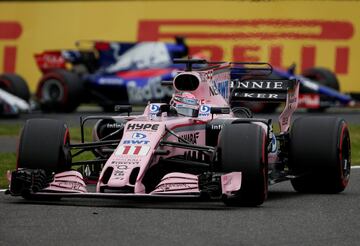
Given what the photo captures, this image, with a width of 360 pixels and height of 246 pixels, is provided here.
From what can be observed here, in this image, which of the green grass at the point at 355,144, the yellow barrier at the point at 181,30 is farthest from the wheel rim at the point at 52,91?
the green grass at the point at 355,144

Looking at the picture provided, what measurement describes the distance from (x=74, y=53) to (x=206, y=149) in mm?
15901

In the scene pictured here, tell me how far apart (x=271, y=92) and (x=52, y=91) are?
1373 cm

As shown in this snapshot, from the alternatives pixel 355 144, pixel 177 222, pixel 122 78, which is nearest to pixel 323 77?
pixel 122 78

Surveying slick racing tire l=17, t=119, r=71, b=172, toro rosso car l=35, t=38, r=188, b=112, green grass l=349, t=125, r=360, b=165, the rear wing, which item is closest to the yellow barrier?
toro rosso car l=35, t=38, r=188, b=112

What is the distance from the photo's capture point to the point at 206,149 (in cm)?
972

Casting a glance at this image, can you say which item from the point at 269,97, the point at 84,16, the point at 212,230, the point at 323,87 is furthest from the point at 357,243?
the point at 84,16

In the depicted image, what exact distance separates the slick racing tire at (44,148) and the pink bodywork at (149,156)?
33 cm

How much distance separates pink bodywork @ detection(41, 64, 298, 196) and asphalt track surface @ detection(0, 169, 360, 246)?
0.18 m

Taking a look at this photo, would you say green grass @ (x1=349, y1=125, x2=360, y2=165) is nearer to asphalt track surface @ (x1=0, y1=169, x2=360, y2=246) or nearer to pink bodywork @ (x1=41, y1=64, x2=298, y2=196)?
pink bodywork @ (x1=41, y1=64, x2=298, y2=196)

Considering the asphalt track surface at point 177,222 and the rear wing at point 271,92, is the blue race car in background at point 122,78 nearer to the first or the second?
the rear wing at point 271,92

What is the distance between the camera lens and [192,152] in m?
10.4

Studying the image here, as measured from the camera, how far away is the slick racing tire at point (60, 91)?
24.8m

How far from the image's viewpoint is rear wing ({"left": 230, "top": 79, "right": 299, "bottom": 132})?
1165 centimetres

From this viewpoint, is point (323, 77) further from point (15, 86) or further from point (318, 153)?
point (318, 153)
